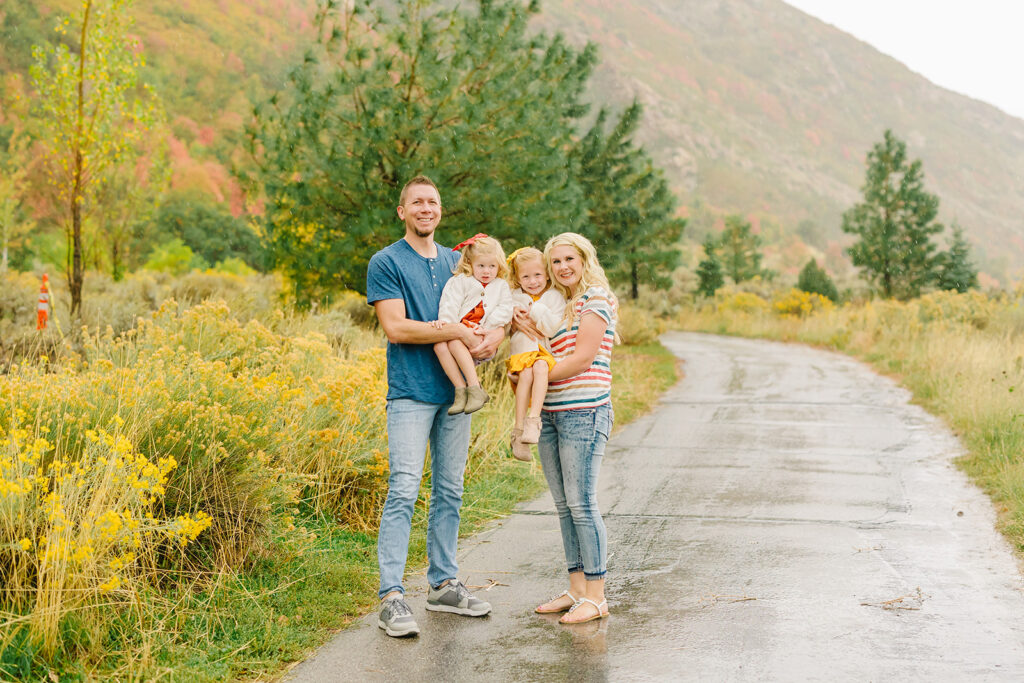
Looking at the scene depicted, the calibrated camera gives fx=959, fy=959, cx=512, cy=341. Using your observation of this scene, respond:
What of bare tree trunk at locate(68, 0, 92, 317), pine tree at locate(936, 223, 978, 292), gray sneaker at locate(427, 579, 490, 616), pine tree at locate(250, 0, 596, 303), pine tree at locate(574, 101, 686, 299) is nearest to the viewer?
gray sneaker at locate(427, 579, 490, 616)

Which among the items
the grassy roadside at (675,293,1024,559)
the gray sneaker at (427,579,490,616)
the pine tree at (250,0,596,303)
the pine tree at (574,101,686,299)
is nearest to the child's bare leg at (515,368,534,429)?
the gray sneaker at (427,579,490,616)

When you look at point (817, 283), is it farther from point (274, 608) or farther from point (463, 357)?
point (274, 608)

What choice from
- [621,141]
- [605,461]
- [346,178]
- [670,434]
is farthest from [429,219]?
[621,141]

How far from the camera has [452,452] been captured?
5055 mm

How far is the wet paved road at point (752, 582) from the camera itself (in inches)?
168

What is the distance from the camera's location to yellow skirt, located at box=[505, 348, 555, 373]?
478 cm

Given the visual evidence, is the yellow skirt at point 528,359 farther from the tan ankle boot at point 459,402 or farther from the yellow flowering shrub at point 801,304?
the yellow flowering shrub at point 801,304

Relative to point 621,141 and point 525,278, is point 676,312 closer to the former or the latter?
point 621,141

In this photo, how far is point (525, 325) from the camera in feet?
16.1

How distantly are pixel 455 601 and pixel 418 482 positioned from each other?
2.15 feet

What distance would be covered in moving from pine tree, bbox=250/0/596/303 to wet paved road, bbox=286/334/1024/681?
5.02 m

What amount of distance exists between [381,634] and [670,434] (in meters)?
7.42

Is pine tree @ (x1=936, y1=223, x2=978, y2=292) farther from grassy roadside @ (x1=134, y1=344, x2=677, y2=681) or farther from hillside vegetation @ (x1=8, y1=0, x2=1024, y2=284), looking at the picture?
grassy roadside @ (x1=134, y1=344, x2=677, y2=681)

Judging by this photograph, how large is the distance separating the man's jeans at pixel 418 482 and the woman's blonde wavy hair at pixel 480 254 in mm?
709
